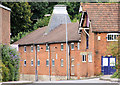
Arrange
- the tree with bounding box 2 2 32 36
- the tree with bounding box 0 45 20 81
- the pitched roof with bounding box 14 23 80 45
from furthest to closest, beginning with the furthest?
the tree with bounding box 2 2 32 36
the pitched roof with bounding box 14 23 80 45
the tree with bounding box 0 45 20 81

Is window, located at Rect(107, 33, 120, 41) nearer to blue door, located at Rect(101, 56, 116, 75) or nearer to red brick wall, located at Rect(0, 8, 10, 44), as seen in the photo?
blue door, located at Rect(101, 56, 116, 75)

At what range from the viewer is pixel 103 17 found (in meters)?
56.0

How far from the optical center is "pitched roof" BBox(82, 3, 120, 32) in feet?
182

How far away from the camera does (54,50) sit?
70.4 metres

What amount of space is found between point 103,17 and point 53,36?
19094 millimetres

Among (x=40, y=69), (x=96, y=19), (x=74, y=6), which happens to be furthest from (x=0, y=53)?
(x=74, y=6)

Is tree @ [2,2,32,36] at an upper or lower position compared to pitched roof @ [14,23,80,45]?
upper

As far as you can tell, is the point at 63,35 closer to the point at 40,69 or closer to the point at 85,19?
the point at 40,69

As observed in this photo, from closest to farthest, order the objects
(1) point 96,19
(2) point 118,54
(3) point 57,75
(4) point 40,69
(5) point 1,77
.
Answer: (5) point 1,77
(2) point 118,54
(1) point 96,19
(3) point 57,75
(4) point 40,69

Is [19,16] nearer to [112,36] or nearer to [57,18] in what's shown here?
[57,18]

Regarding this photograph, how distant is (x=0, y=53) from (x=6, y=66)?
116cm

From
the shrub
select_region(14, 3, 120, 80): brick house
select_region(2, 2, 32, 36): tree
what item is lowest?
the shrub

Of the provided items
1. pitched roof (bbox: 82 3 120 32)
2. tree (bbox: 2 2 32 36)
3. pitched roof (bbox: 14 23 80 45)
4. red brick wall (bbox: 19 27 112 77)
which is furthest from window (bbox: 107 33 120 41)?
tree (bbox: 2 2 32 36)

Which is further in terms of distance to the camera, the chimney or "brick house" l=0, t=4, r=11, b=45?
the chimney
